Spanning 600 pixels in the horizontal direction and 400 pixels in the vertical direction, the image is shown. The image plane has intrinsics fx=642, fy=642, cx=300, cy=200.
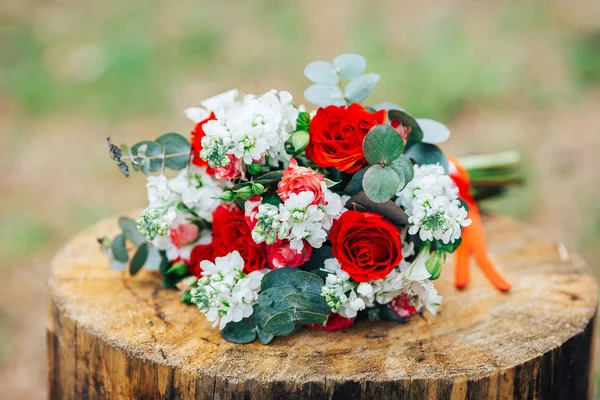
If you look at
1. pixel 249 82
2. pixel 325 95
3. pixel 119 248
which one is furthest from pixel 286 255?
pixel 249 82

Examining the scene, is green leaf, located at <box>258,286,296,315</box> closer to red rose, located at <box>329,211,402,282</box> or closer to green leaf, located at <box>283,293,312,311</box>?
green leaf, located at <box>283,293,312,311</box>

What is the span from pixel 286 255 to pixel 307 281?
0.25 ft

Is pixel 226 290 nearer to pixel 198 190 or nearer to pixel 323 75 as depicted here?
pixel 198 190

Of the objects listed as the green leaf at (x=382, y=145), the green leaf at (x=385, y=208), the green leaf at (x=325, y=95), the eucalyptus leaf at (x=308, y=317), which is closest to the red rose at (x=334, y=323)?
the eucalyptus leaf at (x=308, y=317)

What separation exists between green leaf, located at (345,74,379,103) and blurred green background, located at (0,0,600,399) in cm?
237

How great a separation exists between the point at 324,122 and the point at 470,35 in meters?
4.07

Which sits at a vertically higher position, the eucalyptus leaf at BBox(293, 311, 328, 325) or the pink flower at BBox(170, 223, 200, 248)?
the pink flower at BBox(170, 223, 200, 248)

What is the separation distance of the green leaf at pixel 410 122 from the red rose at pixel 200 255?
1.83 ft

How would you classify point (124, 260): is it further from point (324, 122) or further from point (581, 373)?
point (581, 373)

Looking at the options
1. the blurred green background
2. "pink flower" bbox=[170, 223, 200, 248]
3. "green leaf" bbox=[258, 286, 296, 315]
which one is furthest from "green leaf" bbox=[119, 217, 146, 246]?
the blurred green background

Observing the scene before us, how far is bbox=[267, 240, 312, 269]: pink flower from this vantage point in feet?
4.80

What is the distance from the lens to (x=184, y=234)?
1.65m

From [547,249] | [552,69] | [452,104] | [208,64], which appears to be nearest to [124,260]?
[547,249]

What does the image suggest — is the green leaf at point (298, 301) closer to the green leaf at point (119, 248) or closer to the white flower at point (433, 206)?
the white flower at point (433, 206)
